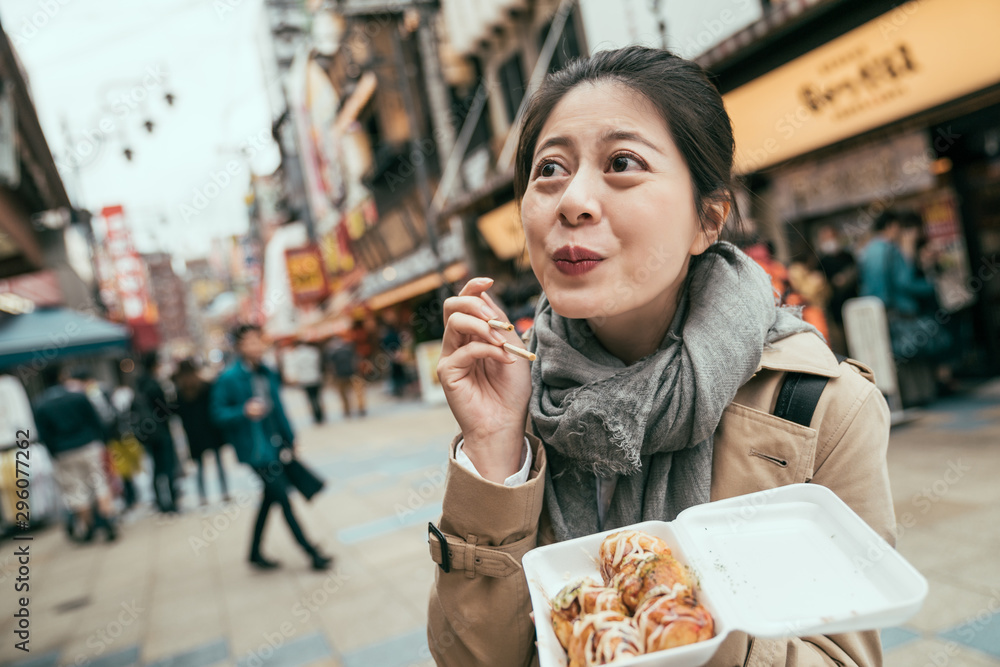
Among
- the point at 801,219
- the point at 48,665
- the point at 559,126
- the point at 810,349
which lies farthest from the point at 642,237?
the point at 801,219

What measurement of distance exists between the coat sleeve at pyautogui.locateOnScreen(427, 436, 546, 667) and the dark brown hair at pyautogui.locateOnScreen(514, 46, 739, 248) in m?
0.74

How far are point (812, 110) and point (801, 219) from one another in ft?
8.66

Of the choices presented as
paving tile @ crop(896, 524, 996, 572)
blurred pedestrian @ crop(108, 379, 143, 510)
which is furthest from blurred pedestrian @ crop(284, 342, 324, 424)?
paving tile @ crop(896, 524, 996, 572)

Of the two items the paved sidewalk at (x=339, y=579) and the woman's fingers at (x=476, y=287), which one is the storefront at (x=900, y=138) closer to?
the paved sidewalk at (x=339, y=579)

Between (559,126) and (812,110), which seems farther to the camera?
(812,110)

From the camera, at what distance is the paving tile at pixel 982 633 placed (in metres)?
2.71

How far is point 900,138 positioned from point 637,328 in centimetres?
722

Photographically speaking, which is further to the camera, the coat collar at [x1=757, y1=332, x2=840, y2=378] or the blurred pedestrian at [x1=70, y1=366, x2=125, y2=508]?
the blurred pedestrian at [x1=70, y1=366, x2=125, y2=508]

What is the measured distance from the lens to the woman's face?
124cm

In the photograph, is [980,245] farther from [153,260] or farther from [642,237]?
[153,260]

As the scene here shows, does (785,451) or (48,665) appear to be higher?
(785,451)

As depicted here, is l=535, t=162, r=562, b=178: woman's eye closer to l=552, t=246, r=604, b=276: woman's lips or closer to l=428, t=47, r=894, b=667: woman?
l=428, t=47, r=894, b=667: woman

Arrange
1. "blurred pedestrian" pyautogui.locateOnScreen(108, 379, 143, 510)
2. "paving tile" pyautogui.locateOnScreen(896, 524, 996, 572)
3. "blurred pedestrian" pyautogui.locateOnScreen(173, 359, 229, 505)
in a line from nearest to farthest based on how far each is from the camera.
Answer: "paving tile" pyautogui.locateOnScreen(896, 524, 996, 572)
"blurred pedestrian" pyautogui.locateOnScreen(173, 359, 229, 505)
"blurred pedestrian" pyautogui.locateOnScreen(108, 379, 143, 510)

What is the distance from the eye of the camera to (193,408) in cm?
761
